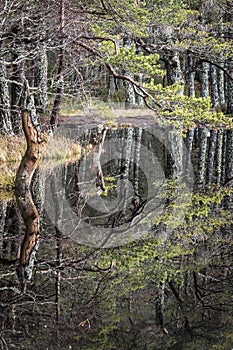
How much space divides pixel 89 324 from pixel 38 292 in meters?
0.83

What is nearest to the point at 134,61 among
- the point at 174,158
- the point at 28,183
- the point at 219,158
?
the point at 28,183

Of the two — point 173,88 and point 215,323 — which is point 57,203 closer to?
point 173,88

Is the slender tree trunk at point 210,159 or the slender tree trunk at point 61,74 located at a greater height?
the slender tree trunk at point 61,74

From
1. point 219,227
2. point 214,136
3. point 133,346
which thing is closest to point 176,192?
point 219,227

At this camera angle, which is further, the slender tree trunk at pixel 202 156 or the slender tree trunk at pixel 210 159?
the slender tree trunk at pixel 210 159

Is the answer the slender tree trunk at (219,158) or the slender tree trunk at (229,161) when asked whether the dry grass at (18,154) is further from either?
the slender tree trunk at (229,161)

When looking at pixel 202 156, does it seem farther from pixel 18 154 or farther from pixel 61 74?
pixel 18 154

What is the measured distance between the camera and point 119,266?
17.5ft

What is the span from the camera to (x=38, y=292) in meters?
4.57

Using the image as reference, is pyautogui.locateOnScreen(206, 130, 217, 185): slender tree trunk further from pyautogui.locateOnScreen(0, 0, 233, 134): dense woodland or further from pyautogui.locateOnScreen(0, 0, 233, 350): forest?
pyautogui.locateOnScreen(0, 0, 233, 134): dense woodland

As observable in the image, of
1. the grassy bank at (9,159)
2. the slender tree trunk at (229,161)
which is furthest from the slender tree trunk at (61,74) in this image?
the slender tree trunk at (229,161)

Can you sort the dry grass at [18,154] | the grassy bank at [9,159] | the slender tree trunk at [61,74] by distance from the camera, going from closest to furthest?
the grassy bank at [9,159] < the dry grass at [18,154] < the slender tree trunk at [61,74]

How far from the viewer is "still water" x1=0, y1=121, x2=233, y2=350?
3.79 meters

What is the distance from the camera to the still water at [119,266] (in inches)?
149
